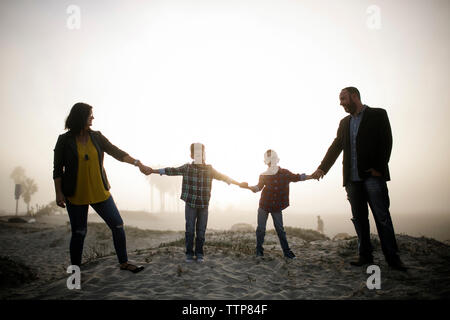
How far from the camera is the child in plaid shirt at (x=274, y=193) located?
6469 millimetres

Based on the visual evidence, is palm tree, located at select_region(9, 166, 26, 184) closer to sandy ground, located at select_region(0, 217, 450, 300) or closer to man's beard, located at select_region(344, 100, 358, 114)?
sandy ground, located at select_region(0, 217, 450, 300)

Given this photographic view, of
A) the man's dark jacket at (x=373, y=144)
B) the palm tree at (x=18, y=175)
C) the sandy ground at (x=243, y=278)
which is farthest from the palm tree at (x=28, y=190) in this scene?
the man's dark jacket at (x=373, y=144)

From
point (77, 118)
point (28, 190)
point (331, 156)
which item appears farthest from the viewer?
point (28, 190)

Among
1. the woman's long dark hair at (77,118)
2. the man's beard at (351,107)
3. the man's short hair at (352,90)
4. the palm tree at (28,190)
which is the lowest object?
the palm tree at (28,190)

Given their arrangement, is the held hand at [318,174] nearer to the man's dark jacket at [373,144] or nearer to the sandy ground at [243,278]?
the man's dark jacket at [373,144]

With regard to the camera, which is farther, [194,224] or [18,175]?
[18,175]

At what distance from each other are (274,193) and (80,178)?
4.47 metres

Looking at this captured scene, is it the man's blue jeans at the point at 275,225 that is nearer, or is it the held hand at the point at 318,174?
the held hand at the point at 318,174

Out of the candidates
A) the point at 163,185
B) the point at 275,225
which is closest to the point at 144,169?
the point at 275,225

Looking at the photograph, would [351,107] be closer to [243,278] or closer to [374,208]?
[374,208]

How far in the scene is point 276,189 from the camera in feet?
21.6

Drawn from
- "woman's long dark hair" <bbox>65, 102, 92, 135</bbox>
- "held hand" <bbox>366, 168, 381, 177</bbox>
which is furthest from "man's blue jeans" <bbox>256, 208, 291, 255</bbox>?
"woman's long dark hair" <bbox>65, 102, 92, 135</bbox>

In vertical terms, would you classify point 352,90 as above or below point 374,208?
above

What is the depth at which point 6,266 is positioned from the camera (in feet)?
20.6
